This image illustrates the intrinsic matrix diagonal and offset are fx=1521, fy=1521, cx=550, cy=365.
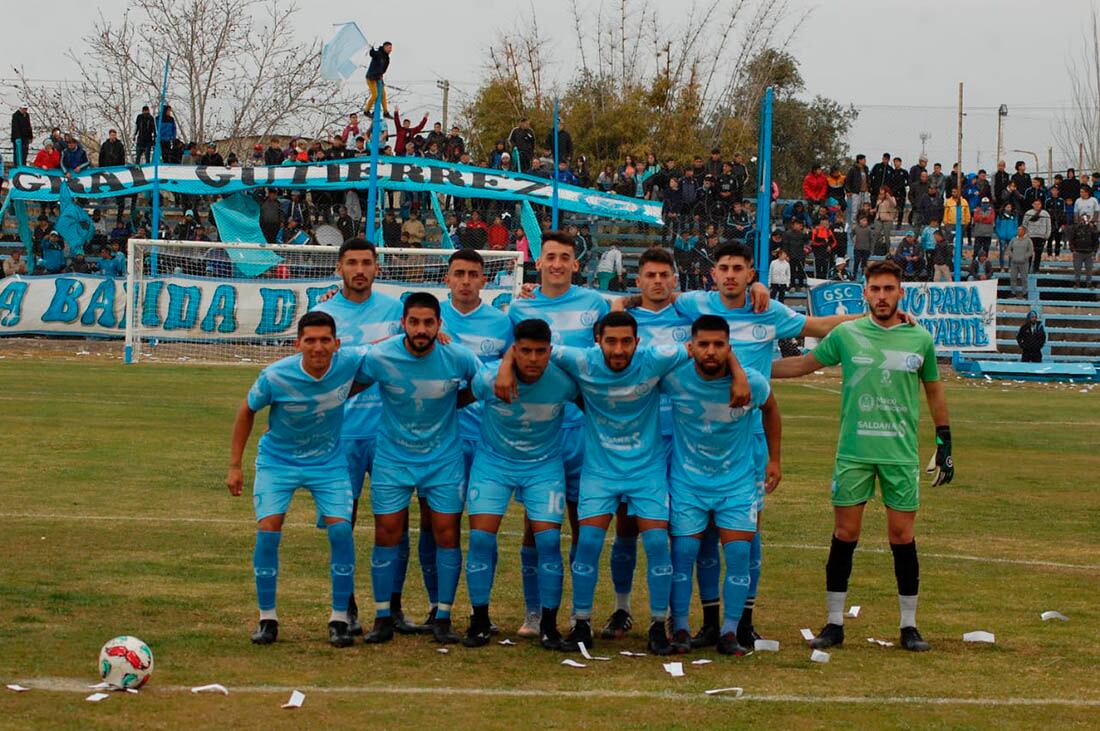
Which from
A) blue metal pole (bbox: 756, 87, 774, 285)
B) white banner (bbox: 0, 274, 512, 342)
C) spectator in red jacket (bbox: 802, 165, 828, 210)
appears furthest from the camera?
spectator in red jacket (bbox: 802, 165, 828, 210)

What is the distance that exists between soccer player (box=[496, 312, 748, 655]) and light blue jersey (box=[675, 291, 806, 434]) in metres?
0.66

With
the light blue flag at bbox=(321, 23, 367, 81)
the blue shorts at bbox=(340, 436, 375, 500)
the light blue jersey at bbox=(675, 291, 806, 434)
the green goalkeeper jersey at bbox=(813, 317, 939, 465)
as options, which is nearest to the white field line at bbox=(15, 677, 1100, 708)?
the green goalkeeper jersey at bbox=(813, 317, 939, 465)

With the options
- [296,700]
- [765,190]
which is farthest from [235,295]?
[296,700]

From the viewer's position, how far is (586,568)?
823 centimetres

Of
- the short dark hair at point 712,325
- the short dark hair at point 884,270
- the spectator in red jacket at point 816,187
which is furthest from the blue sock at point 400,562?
the spectator in red jacket at point 816,187

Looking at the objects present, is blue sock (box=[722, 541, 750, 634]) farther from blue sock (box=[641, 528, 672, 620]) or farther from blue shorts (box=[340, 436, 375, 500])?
blue shorts (box=[340, 436, 375, 500])

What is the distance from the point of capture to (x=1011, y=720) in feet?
22.6

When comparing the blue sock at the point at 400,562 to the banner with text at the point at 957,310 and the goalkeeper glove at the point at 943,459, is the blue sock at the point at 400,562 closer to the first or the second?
the goalkeeper glove at the point at 943,459

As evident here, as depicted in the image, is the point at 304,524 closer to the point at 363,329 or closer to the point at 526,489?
the point at 363,329

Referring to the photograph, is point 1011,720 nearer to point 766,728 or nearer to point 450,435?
point 766,728

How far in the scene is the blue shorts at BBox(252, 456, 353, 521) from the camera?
324 inches

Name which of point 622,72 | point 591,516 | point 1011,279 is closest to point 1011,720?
point 591,516

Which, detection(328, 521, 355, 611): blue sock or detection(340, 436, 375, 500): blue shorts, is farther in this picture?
detection(340, 436, 375, 500): blue shorts

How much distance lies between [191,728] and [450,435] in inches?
97.9
